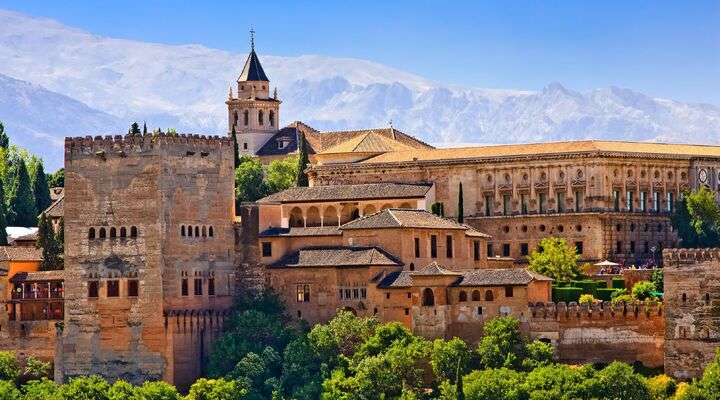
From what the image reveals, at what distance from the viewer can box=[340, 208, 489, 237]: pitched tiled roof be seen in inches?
3585

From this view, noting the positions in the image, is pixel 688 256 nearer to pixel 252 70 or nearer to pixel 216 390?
pixel 216 390

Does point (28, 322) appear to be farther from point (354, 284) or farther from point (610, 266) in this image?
point (610, 266)

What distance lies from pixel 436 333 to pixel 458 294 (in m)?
1.80

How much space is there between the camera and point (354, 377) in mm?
85875

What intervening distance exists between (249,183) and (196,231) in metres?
19.8

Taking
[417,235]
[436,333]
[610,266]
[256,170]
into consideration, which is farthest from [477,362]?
[256,170]

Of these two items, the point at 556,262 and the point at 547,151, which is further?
the point at 547,151

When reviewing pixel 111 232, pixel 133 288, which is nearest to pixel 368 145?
pixel 111 232

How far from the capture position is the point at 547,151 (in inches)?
4183

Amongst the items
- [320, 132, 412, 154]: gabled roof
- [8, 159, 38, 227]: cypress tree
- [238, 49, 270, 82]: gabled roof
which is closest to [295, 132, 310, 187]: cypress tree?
[320, 132, 412, 154]: gabled roof

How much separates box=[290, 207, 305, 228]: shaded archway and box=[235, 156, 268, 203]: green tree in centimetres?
995

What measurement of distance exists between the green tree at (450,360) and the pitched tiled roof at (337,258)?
602cm

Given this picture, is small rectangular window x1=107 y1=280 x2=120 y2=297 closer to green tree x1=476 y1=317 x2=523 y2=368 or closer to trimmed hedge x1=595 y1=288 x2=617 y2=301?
green tree x1=476 y1=317 x2=523 y2=368

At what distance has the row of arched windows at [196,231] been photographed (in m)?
90.1
